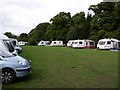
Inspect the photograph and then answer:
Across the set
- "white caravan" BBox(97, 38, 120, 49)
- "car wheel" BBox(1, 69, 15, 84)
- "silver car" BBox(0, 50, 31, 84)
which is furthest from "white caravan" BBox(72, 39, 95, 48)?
"car wheel" BBox(1, 69, 15, 84)

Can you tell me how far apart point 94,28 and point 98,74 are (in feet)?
179

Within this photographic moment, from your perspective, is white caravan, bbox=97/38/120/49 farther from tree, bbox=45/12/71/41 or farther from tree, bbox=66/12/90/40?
tree, bbox=45/12/71/41

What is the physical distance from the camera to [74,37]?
83375mm

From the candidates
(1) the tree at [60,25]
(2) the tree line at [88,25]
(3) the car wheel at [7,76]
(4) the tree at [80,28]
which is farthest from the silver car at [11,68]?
(1) the tree at [60,25]

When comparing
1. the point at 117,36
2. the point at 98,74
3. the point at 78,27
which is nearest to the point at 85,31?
the point at 78,27

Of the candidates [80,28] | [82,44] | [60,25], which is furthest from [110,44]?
[60,25]

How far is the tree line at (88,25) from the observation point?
6425 cm

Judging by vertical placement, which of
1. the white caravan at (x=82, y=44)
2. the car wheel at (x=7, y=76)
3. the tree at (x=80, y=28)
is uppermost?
the tree at (x=80, y=28)

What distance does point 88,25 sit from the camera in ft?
269

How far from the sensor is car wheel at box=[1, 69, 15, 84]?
12.6 m

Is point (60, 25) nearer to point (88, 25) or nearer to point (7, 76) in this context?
point (88, 25)

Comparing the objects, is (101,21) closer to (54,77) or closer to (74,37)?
(74,37)

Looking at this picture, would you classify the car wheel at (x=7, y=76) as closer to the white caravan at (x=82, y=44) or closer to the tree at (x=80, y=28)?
the white caravan at (x=82, y=44)

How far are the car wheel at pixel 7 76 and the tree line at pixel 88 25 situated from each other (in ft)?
163
